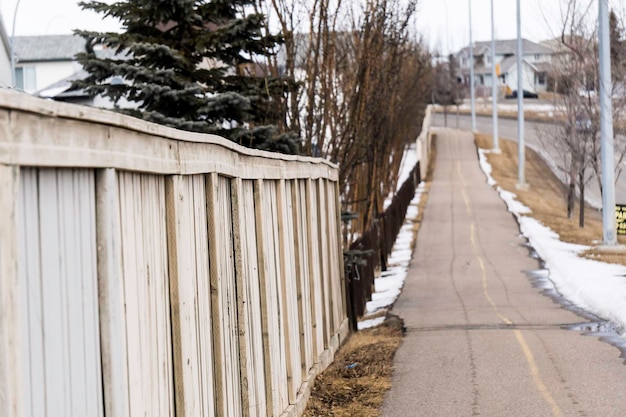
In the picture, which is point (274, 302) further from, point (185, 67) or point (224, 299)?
point (185, 67)

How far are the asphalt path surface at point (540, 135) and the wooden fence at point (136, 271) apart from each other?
31.6 m

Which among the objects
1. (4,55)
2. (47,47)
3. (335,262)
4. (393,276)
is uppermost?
(47,47)

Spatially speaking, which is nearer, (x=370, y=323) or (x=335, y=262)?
(x=335, y=262)

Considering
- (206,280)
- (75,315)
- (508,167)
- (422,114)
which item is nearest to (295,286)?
(206,280)

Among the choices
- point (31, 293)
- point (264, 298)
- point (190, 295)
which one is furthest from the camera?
point (264, 298)

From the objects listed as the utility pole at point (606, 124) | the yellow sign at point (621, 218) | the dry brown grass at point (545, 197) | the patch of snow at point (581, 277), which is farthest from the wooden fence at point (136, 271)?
the yellow sign at point (621, 218)

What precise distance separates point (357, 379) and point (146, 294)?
6.68 metres

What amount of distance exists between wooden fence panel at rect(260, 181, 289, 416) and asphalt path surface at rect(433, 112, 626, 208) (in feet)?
100

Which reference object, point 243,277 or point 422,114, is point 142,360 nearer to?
point 243,277

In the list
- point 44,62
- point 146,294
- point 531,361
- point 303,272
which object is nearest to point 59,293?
point 146,294

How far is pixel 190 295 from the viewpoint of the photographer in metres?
6.01

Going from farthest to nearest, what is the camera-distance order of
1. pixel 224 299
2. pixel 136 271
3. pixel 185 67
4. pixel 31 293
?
pixel 185 67 → pixel 224 299 → pixel 136 271 → pixel 31 293

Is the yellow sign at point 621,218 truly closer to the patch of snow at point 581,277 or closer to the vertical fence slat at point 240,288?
the patch of snow at point 581,277

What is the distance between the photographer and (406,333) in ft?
49.1
